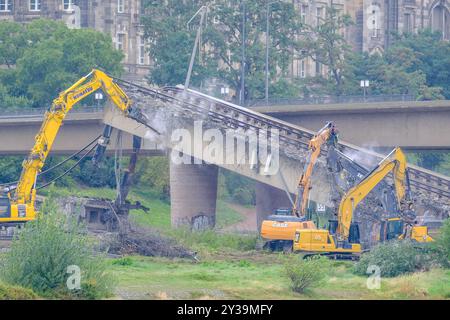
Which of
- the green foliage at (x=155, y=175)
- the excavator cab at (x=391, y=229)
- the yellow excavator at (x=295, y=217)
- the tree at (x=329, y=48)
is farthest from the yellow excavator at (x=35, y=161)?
the tree at (x=329, y=48)

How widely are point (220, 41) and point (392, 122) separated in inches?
1718

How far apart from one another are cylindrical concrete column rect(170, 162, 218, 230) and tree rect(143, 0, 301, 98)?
34.5 meters

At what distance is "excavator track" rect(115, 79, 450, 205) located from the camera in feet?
270

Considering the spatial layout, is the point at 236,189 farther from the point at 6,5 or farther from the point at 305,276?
the point at 305,276

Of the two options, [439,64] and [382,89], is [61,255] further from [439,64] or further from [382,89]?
[439,64]

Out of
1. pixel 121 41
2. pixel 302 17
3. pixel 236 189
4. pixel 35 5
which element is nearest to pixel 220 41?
pixel 236 189

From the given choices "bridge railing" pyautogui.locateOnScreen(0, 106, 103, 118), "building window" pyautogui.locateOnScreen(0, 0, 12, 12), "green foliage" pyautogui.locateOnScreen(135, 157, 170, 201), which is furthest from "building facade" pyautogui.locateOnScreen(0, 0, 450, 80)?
"bridge railing" pyautogui.locateOnScreen(0, 106, 103, 118)

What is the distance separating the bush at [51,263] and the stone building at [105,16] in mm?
89863

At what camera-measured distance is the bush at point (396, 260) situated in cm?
5975

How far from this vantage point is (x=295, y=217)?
70.6m

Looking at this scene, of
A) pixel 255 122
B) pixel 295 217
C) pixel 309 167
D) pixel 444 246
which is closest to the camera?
pixel 444 246
